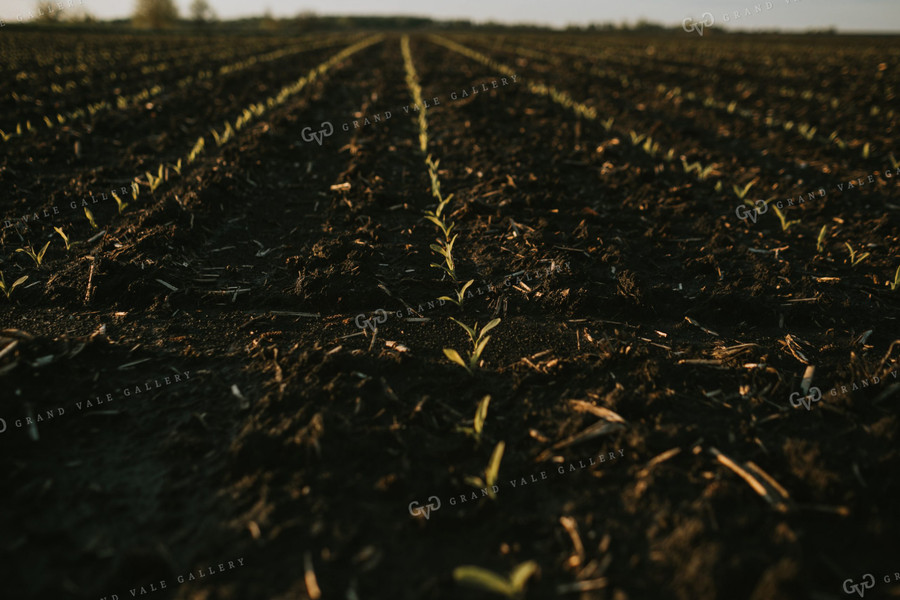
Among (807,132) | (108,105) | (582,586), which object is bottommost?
(582,586)

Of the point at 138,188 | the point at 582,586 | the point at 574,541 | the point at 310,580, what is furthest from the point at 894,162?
the point at 138,188

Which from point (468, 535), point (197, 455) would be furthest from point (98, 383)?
point (468, 535)

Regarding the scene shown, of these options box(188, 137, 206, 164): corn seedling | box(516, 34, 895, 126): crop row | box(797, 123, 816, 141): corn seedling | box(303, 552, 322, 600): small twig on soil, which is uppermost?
box(516, 34, 895, 126): crop row

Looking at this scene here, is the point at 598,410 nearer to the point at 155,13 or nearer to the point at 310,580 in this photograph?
the point at 310,580

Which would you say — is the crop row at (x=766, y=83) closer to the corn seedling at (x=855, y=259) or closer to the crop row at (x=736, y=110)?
the crop row at (x=736, y=110)

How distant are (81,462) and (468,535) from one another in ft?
5.36

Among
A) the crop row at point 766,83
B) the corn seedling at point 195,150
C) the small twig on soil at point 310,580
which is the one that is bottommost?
the small twig on soil at point 310,580

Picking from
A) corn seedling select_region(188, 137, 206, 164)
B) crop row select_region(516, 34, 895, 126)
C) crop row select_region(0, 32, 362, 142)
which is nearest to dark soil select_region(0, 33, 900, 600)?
corn seedling select_region(188, 137, 206, 164)

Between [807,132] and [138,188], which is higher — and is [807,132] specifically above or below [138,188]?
→ above

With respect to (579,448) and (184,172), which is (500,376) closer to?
(579,448)

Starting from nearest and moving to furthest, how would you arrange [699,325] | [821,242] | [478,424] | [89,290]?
1. [478,424]
2. [699,325]
3. [89,290]
4. [821,242]

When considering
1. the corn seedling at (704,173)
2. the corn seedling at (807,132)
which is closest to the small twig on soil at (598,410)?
the corn seedling at (704,173)

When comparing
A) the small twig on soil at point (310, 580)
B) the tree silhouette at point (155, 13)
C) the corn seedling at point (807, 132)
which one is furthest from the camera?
the tree silhouette at point (155, 13)

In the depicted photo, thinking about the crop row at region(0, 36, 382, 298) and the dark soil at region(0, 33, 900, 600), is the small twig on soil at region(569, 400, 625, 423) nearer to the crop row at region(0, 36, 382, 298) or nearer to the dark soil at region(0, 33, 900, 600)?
the dark soil at region(0, 33, 900, 600)
